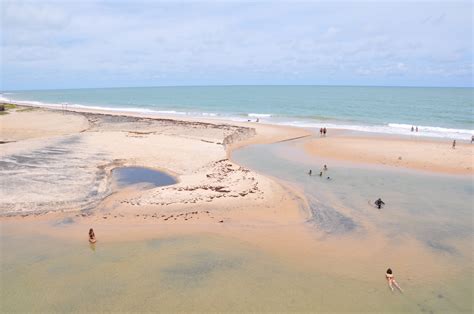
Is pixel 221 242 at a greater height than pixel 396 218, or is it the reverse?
pixel 396 218

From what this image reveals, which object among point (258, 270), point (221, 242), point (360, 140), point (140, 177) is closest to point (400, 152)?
point (360, 140)

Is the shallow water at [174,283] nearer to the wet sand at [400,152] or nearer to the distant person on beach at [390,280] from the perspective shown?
the distant person on beach at [390,280]

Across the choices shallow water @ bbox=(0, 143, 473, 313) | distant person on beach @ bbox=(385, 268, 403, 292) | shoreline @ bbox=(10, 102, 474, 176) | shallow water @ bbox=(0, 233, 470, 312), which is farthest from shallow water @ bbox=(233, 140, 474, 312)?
shoreline @ bbox=(10, 102, 474, 176)

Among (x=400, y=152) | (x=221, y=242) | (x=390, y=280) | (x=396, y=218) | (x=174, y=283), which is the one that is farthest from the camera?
(x=400, y=152)

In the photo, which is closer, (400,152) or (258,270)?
(258,270)

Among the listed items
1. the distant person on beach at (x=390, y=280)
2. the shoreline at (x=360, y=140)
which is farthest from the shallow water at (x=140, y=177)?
the distant person on beach at (x=390, y=280)

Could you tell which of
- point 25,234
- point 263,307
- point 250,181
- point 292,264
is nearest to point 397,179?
point 250,181

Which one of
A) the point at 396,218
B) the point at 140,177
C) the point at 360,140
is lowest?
the point at 396,218

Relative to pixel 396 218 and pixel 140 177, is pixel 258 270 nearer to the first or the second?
pixel 396 218
